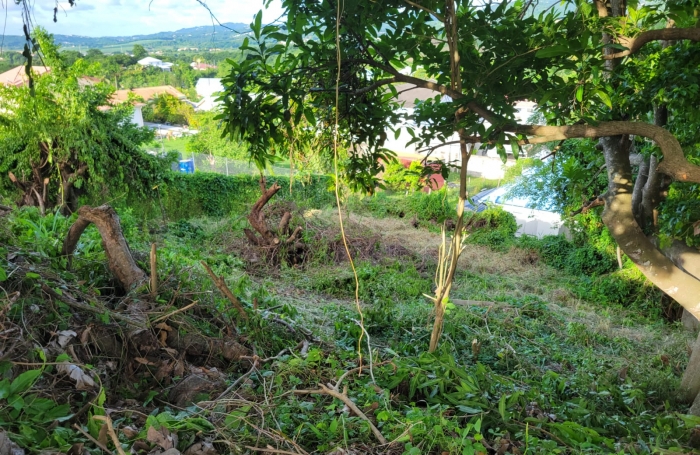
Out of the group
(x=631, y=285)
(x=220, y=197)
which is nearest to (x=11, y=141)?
(x=220, y=197)

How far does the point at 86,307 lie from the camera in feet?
7.07

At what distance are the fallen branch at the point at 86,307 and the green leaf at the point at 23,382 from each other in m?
0.72

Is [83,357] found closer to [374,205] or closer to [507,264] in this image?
[507,264]

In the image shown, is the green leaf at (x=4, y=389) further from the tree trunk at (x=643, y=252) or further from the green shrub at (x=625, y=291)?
the green shrub at (x=625, y=291)

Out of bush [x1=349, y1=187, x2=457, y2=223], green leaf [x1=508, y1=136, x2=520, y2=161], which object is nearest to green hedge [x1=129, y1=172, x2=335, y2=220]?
bush [x1=349, y1=187, x2=457, y2=223]

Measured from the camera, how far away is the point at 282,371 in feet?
7.38

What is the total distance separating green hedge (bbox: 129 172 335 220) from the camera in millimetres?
11375

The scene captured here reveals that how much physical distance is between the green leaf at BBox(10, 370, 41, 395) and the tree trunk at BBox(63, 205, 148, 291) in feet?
3.93

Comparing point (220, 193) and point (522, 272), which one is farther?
point (220, 193)

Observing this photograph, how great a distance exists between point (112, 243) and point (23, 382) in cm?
136

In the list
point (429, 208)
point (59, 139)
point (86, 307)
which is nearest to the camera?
point (86, 307)

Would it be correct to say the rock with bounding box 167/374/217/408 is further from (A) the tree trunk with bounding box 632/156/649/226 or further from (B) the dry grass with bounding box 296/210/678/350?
(A) the tree trunk with bounding box 632/156/649/226

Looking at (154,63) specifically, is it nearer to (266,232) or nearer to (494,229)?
(494,229)

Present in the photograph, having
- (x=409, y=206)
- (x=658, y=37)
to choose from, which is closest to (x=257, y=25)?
(x=658, y=37)
